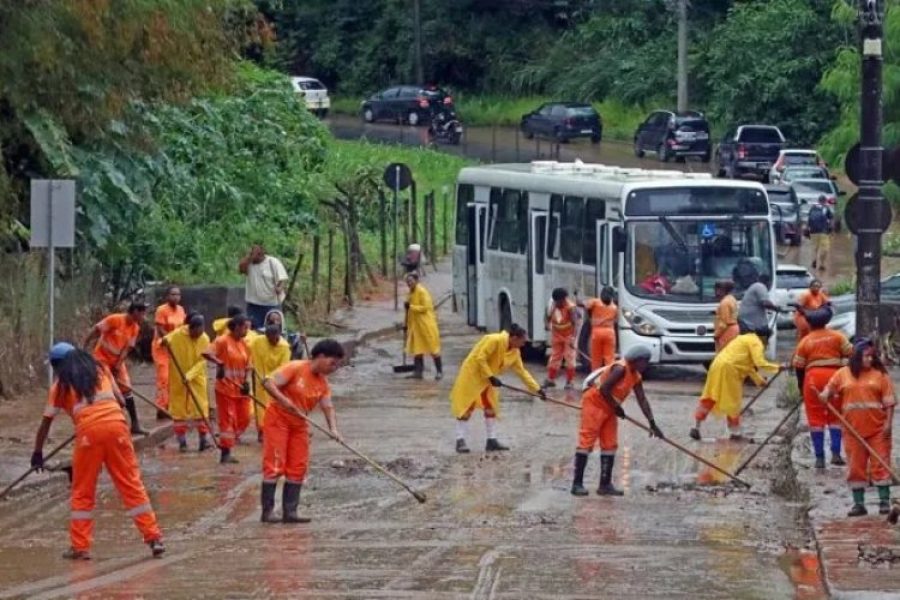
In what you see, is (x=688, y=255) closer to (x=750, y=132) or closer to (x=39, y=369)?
(x=39, y=369)

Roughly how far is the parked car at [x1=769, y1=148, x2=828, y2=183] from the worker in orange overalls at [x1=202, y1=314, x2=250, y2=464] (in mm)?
33886

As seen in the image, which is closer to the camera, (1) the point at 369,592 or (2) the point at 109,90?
(1) the point at 369,592

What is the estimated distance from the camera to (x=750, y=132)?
5628 centimetres

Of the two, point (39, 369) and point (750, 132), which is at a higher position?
point (750, 132)

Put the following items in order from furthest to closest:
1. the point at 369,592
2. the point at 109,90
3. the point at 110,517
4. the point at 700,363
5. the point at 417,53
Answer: the point at 417,53, the point at 700,363, the point at 109,90, the point at 110,517, the point at 369,592

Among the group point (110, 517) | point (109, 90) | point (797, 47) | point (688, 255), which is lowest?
point (110, 517)

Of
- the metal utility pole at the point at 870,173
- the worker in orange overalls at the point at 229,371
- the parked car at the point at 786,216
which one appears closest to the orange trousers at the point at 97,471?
the worker in orange overalls at the point at 229,371

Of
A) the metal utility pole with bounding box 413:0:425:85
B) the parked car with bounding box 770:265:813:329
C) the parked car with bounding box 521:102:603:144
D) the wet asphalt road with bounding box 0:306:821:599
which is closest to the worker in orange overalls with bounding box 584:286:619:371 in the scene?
the wet asphalt road with bounding box 0:306:821:599

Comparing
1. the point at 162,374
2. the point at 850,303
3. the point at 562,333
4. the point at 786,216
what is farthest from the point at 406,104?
the point at 162,374

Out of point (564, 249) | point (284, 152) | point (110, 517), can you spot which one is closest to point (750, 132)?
point (284, 152)

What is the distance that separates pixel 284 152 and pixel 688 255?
677 inches

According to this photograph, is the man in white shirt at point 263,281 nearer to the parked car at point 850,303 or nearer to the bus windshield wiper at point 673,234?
the bus windshield wiper at point 673,234

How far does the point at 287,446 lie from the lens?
1433 cm

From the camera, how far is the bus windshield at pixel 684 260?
25.4m
